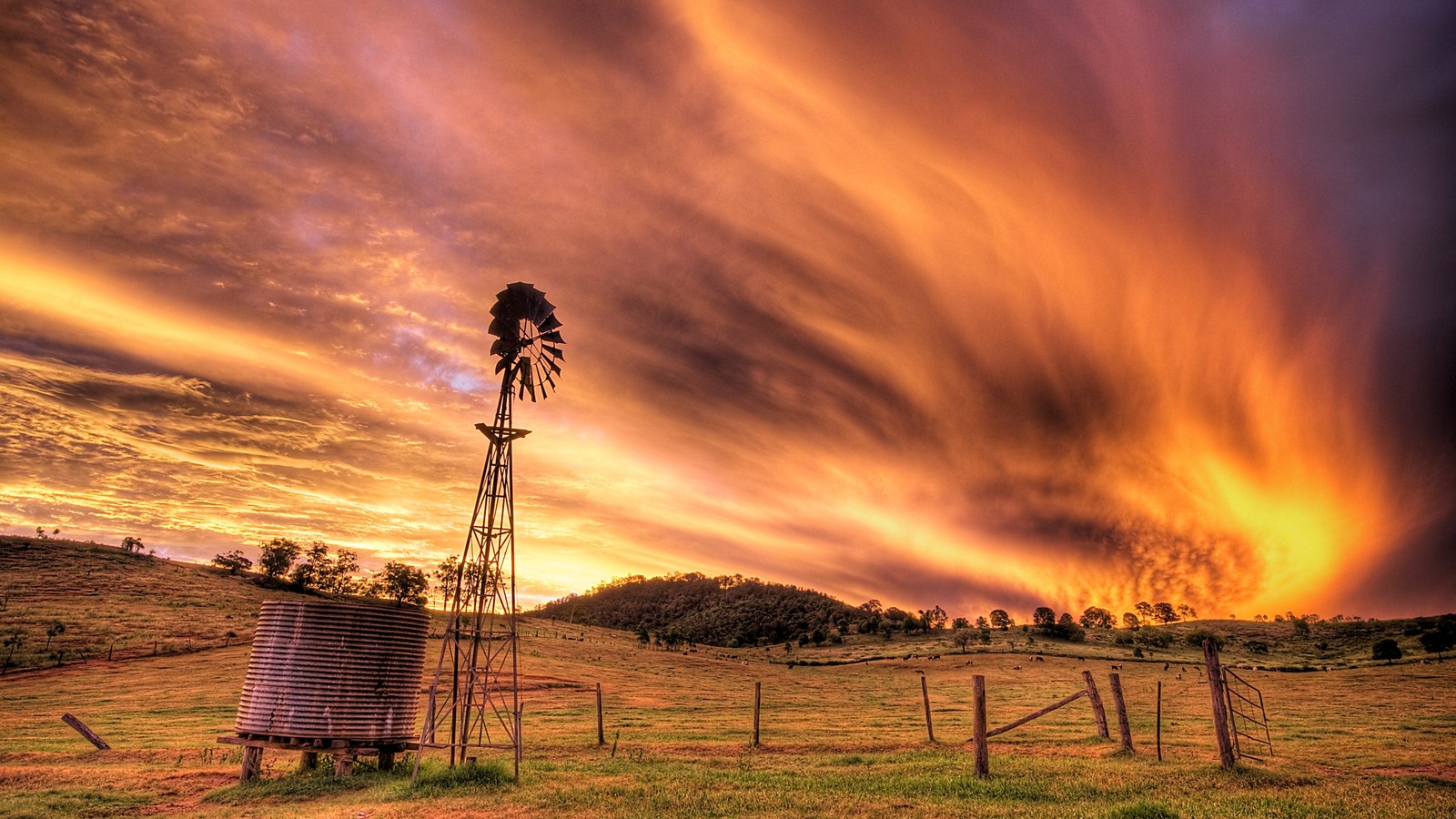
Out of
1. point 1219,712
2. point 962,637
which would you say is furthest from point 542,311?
point 962,637

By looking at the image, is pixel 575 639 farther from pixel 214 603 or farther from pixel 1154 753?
pixel 1154 753

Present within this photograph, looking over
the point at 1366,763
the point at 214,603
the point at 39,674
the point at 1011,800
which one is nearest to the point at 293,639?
the point at 1011,800

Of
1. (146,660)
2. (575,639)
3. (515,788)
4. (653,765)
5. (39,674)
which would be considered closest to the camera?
(515,788)

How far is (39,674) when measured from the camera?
2263 inches

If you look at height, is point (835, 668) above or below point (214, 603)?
below

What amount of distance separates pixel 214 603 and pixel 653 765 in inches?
4169

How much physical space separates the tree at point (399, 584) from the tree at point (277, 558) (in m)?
17.0

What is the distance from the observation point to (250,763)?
67.8ft

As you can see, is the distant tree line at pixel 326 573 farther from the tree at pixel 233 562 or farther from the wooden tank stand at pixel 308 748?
the wooden tank stand at pixel 308 748

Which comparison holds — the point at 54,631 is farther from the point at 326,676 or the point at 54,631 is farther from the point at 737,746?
the point at 737,746

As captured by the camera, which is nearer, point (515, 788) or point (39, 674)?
point (515, 788)

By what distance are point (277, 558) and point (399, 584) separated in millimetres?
23368

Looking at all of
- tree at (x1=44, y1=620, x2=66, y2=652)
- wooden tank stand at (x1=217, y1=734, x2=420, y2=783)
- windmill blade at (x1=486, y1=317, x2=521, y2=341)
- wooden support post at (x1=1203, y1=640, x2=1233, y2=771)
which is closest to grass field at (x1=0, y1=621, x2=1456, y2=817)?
wooden support post at (x1=1203, y1=640, x2=1233, y2=771)

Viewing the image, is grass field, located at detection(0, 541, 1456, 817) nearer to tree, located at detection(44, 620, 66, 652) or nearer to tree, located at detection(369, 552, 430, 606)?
tree, located at detection(44, 620, 66, 652)
